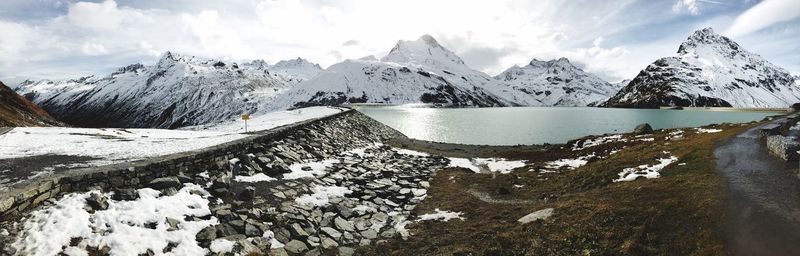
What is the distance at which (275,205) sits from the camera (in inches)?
711

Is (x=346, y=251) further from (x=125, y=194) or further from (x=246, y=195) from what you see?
(x=125, y=194)

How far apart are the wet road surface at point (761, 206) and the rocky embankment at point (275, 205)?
1137 cm

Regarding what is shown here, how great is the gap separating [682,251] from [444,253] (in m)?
7.15

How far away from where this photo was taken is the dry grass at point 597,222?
12586mm

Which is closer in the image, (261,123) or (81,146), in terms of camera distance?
(81,146)

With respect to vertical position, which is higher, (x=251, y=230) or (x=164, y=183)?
(x=164, y=183)

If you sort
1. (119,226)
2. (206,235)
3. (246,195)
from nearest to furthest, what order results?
(119,226) < (206,235) < (246,195)

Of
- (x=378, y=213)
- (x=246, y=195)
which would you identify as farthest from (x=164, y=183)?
(x=378, y=213)

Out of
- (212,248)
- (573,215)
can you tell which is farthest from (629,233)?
(212,248)

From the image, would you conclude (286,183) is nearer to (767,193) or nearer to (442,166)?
(442,166)

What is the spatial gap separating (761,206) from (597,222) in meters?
5.42

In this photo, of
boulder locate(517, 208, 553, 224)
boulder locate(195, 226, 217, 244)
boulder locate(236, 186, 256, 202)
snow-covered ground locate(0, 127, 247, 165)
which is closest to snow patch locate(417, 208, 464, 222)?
boulder locate(517, 208, 553, 224)

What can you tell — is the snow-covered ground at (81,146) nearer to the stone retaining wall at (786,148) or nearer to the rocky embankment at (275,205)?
the rocky embankment at (275,205)

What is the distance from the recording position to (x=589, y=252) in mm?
12789
